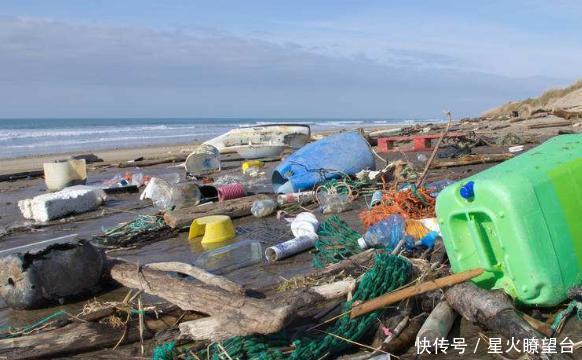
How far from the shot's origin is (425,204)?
5910 millimetres

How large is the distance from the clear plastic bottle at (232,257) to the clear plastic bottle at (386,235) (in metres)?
1.07

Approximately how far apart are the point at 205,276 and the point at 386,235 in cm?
191

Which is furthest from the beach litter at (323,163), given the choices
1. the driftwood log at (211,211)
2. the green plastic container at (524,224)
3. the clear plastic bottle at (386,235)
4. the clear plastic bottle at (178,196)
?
the green plastic container at (524,224)

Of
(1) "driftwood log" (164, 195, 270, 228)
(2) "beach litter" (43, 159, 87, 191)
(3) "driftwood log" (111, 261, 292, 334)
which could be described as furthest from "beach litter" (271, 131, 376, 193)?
(3) "driftwood log" (111, 261, 292, 334)

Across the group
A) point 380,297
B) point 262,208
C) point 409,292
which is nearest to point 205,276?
point 380,297

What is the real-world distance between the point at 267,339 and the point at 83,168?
29.2 ft

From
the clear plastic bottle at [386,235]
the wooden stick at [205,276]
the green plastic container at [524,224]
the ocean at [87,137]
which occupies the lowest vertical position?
the ocean at [87,137]

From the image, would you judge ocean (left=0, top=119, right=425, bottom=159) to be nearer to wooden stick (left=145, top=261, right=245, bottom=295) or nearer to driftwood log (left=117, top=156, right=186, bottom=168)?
driftwood log (left=117, top=156, right=186, bottom=168)

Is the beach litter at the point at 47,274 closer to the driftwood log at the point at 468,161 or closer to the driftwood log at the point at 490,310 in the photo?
the driftwood log at the point at 490,310

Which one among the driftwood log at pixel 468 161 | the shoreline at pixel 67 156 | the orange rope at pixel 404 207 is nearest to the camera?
the orange rope at pixel 404 207

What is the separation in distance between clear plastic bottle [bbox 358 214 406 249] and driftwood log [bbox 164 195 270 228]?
8.30 ft

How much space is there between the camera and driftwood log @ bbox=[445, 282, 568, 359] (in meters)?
3.08

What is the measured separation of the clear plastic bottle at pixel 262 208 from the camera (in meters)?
7.40

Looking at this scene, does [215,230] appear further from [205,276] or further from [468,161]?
[468,161]
